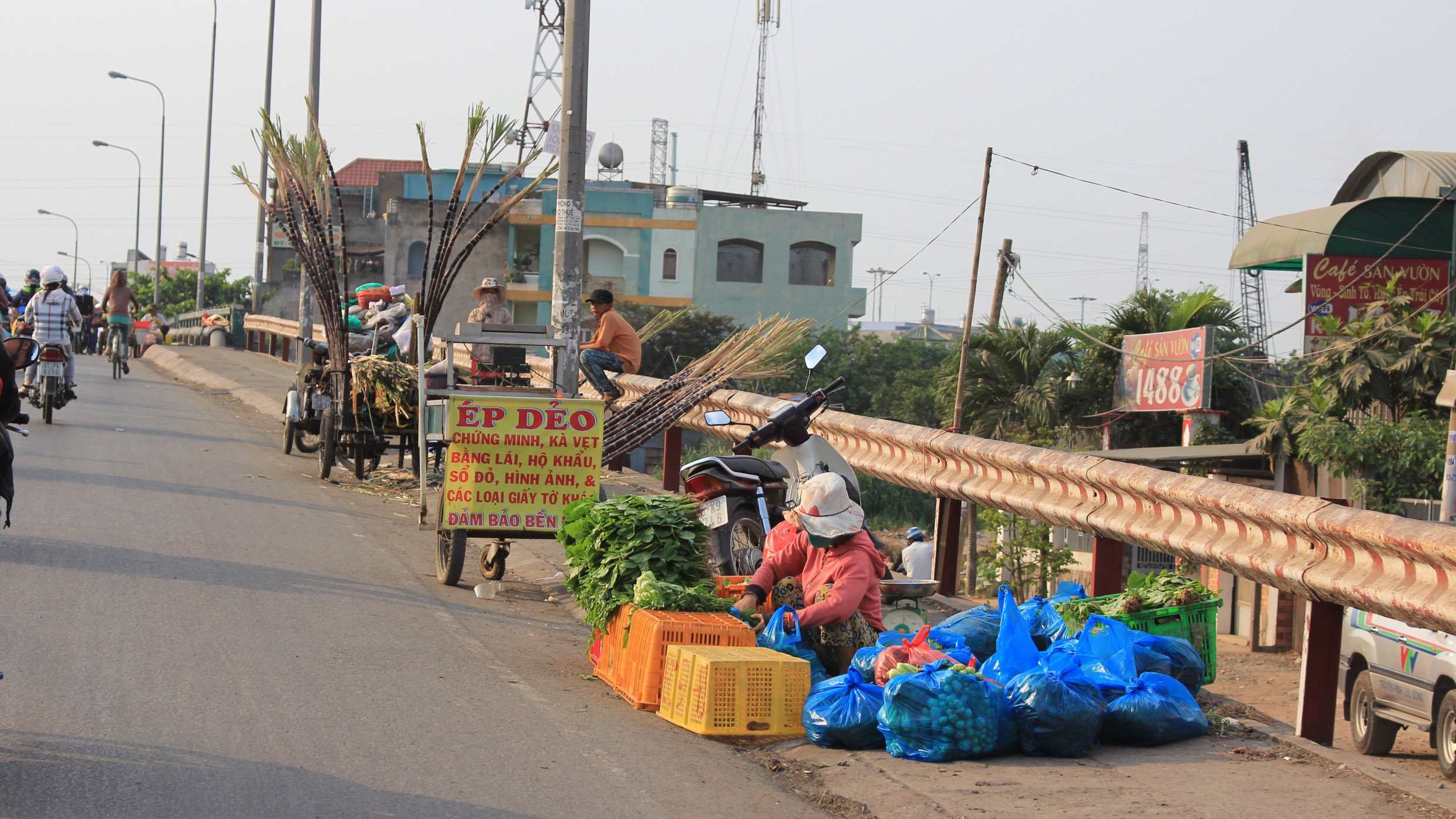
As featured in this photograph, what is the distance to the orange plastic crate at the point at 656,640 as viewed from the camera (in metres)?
6.03

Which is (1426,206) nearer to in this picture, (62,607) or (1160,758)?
(1160,758)

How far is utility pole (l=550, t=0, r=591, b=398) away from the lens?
36.1ft

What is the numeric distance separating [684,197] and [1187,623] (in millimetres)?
57121

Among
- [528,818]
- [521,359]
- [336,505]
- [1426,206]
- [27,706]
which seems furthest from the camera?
[1426,206]

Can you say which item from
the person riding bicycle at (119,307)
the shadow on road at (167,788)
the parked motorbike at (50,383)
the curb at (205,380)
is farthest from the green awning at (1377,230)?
the person riding bicycle at (119,307)

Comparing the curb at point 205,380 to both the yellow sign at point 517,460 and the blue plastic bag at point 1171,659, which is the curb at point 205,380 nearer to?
the yellow sign at point 517,460

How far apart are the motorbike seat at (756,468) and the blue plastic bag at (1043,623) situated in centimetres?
189

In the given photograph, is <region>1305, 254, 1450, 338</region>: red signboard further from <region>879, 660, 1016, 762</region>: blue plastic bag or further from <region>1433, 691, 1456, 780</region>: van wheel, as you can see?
<region>879, 660, 1016, 762</region>: blue plastic bag

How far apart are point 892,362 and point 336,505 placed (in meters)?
49.3

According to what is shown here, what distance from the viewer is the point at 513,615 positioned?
8.07m

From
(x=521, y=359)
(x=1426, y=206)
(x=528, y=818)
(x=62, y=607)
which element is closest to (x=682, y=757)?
(x=528, y=818)

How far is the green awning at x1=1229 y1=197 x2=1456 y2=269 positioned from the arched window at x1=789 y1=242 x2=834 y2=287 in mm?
41840

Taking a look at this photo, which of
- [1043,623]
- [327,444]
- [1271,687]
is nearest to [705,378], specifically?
[327,444]

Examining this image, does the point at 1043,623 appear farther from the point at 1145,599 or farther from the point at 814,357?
the point at 814,357
